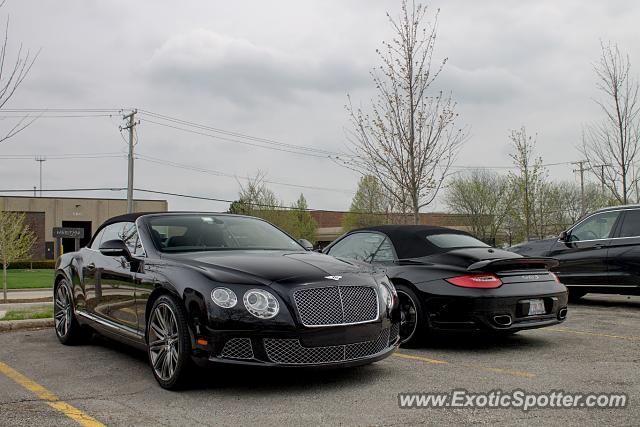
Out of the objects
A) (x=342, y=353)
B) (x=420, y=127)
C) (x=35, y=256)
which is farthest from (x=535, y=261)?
(x=35, y=256)

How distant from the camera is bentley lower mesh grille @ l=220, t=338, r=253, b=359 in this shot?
4.54 m

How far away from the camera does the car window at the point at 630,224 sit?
1023 centimetres

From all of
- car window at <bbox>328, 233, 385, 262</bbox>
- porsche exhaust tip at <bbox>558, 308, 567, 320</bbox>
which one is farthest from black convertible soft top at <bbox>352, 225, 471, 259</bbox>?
porsche exhaust tip at <bbox>558, 308, 567, 320</bbox>

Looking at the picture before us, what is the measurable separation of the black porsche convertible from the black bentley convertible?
40.7 inches

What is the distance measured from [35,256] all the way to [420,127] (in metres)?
59.0

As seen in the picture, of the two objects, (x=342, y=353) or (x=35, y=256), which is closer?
(x=342, y=353)

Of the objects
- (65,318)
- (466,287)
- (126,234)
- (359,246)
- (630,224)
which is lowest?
(65,318)

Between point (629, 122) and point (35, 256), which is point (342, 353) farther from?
point (35, 256)

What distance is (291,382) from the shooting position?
5.02 meters

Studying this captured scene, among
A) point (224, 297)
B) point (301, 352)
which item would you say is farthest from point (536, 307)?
point (224, 297)

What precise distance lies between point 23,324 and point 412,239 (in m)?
5.27

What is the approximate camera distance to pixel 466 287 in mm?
6316

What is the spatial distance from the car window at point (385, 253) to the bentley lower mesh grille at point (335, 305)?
231 centimetres

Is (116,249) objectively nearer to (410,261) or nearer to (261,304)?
(261,304)
